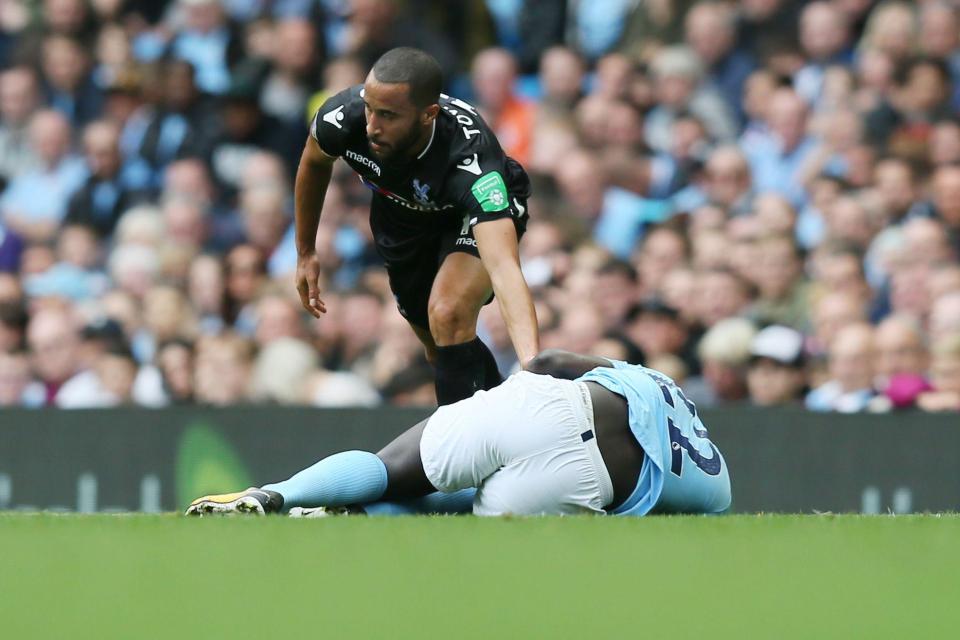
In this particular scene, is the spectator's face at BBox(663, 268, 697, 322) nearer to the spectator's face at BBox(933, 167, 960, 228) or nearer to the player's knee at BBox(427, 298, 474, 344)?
the spectator's face at BBox(933, 167, 960, 228)

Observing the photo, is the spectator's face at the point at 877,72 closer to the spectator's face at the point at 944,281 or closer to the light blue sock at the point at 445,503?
the spectator's face at the point at 944,281

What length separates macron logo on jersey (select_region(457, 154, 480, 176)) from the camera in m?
5.48

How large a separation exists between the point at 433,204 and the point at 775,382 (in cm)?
225

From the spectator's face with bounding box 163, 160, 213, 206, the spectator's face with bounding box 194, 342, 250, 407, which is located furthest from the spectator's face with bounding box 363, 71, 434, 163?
the spectator's face with bounding box 163, 160, 213, 206

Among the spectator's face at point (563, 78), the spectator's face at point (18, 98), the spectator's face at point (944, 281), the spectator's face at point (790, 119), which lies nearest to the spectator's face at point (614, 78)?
the spectator's face at point (563, 78)

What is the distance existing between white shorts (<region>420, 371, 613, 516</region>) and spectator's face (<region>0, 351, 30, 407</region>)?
4720mm

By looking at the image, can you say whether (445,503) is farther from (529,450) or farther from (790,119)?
(790,119)

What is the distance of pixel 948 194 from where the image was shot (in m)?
7.63

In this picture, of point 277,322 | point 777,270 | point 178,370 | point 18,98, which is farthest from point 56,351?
point 777,270

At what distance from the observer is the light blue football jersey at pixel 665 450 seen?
14.8 feet

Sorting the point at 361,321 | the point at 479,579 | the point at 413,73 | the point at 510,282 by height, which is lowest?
the point at 479,579

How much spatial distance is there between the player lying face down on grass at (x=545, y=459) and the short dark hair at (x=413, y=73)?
1122 millimetres

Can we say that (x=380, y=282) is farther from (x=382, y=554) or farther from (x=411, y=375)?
(x=382, y=554)

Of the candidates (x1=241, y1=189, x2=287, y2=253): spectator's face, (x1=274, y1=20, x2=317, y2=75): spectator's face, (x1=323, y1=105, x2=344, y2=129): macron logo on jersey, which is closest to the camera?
(x1=323, y1=105, x2=344, y2=129): macron logo on jersey
